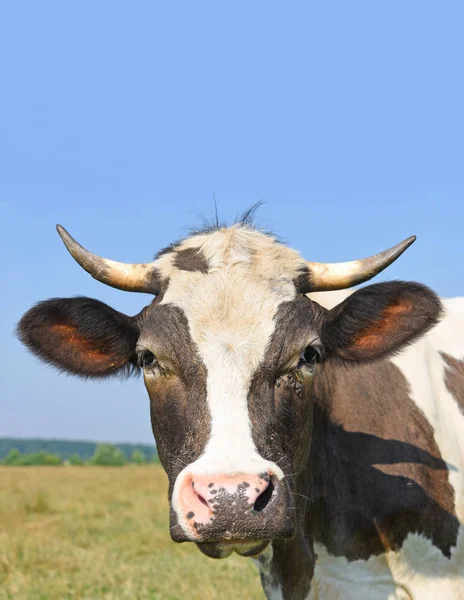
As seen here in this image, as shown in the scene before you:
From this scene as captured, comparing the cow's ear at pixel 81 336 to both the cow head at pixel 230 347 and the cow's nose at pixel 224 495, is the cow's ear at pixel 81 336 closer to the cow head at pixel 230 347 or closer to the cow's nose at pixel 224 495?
the cow head at pixel 230 347

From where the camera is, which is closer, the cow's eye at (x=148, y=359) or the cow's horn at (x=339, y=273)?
the cow's eye at (x=148, y=359)

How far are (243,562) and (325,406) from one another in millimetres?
6161

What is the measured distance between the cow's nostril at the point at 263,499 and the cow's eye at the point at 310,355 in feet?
3.41

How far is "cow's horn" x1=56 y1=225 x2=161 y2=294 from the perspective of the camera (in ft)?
17.4

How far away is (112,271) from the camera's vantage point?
533cm

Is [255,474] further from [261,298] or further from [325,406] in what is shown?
[325,406]

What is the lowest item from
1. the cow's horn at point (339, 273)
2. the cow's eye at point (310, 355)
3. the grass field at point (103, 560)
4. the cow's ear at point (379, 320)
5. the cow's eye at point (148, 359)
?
the grass field at point (103, 560)

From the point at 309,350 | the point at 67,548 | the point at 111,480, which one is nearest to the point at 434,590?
the point at 309,350

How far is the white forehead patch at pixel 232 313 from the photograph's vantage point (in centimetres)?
407

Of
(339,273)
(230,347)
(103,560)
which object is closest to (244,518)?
(230,347)

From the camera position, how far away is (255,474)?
389 centimetres

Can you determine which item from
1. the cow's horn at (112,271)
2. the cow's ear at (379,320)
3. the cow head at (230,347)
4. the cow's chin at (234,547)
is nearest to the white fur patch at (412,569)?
the cow's ear at (379,320)

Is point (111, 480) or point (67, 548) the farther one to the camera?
point (111, 480)

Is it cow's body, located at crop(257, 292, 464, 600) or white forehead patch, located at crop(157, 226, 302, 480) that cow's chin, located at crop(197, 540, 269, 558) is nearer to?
white forehead patch, located at crop(157, 226, 302, 480)
